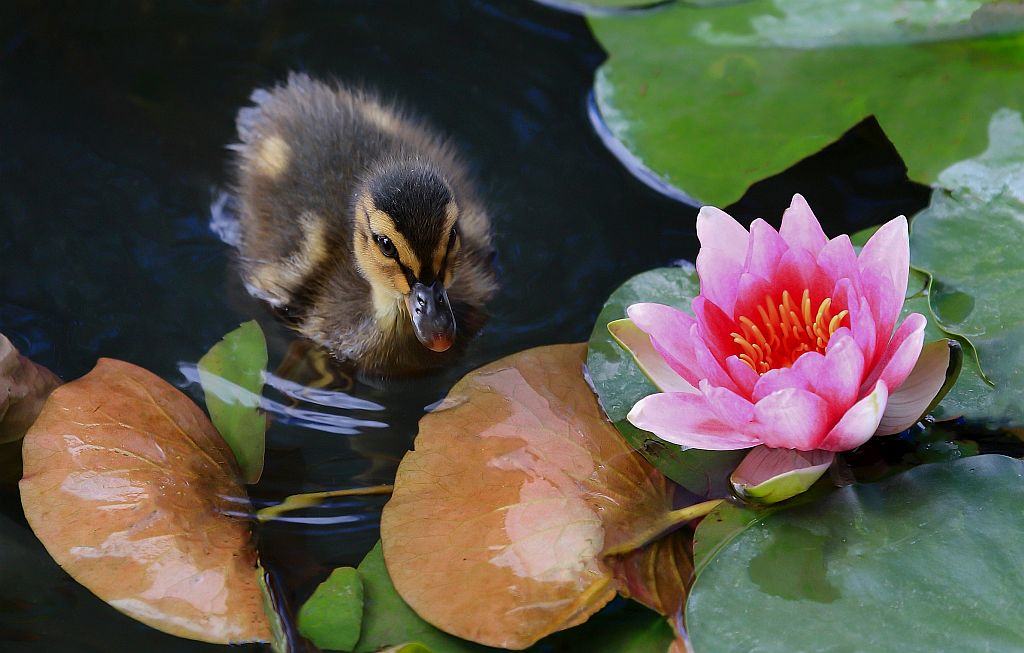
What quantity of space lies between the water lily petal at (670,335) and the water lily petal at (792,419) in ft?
0.34

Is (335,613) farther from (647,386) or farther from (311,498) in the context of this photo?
(647,386)

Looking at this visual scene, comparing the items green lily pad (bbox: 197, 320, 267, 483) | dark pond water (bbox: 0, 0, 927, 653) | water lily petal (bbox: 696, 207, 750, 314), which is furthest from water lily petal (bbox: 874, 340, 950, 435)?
green lily pad (bbox: 197, 320, 267, 483)

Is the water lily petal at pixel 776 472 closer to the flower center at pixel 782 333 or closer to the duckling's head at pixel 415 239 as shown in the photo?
the flower center at pixel 782 333

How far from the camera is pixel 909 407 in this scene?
127cm

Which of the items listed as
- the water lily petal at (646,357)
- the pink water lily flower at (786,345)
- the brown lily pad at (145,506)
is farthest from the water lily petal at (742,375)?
the brown lily pad at (145,506)

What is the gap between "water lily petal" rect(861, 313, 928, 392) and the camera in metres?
1.16

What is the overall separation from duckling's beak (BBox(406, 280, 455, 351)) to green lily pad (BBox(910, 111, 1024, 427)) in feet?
2.25

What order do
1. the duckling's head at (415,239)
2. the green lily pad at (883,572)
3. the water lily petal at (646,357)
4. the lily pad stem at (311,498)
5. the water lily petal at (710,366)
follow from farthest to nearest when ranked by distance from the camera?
the duckling's head at (415,239), the lily pad stem at (311,498), the water lily petal at (646,357), the water lily petal at (710,366), the green lily pad at (883,572)

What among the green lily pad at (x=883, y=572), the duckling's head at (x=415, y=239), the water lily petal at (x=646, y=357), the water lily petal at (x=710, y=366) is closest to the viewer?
the green lily pad at (x=883, y=572)

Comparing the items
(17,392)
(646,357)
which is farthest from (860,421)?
(17,392)

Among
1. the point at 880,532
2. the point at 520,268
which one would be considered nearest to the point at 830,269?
the point at 880,532

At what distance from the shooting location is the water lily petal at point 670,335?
126 centimetres

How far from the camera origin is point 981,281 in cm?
141

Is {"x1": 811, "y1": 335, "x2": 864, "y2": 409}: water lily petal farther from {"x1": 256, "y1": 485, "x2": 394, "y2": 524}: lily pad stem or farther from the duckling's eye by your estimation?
the duckling's eye
